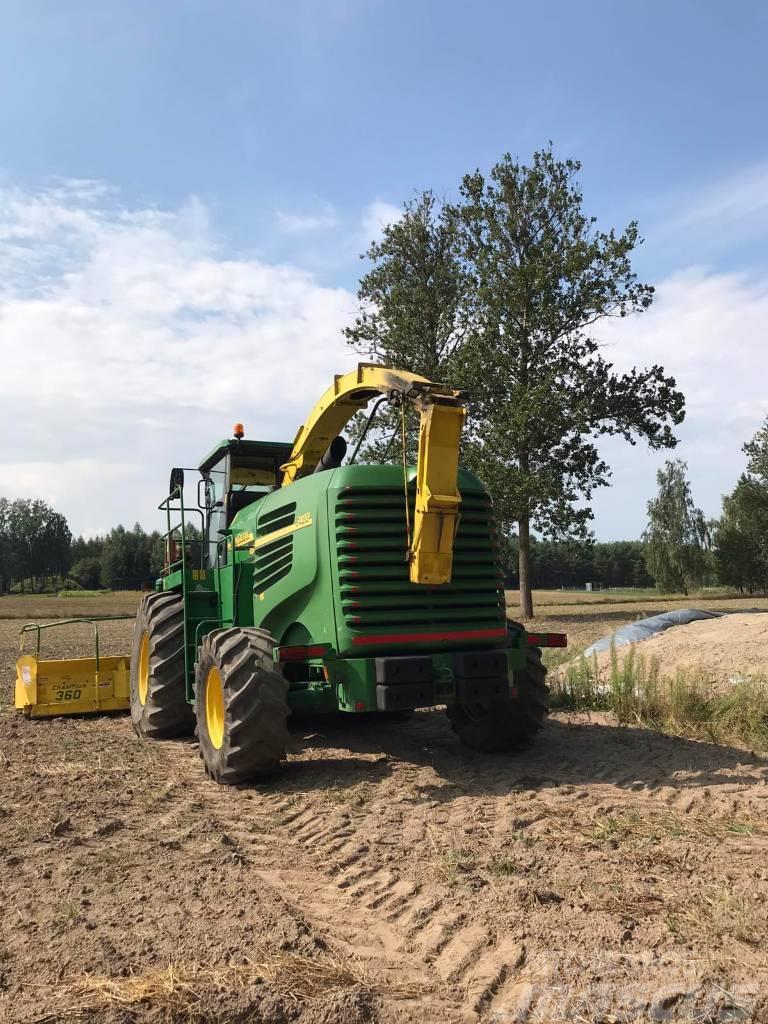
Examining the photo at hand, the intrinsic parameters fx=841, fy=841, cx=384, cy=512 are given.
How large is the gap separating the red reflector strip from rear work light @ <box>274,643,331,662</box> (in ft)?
0.87

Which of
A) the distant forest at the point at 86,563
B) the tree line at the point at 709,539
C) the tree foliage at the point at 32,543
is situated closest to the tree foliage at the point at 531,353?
the tree line at the point at 709,539

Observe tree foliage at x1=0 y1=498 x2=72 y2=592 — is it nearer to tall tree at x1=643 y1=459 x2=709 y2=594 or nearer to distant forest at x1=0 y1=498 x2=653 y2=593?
distant forest at x1=0 y1=498 x2=653 y2=593

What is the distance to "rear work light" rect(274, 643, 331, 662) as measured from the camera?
20.7 ft

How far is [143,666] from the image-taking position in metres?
9.43

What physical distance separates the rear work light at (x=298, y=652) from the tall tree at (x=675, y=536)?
189 ft

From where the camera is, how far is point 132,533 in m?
134

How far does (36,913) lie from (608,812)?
346cm

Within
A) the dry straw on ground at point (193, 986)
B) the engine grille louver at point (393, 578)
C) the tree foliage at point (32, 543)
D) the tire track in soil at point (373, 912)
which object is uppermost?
the tree foliage at point (32, 543)

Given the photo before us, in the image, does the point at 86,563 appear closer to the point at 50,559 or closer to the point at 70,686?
the point at 50,559

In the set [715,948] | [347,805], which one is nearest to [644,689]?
[347,805]

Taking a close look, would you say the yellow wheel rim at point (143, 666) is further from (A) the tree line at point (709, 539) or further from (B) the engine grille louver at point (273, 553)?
(A) the tree line at point (709, 539)

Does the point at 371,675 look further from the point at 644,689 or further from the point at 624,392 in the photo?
the point at 624,392

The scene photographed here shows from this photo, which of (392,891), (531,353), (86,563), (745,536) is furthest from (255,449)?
(86,563)

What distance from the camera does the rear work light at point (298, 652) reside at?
6.31m
